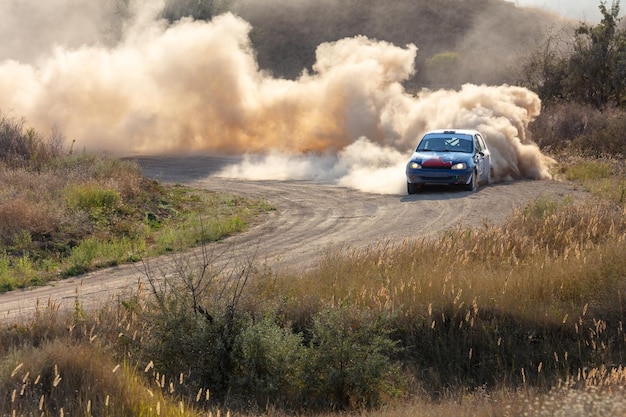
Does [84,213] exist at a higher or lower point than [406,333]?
higher

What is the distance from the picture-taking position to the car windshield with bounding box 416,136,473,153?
24.2 meters

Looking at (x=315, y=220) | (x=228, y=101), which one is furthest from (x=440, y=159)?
(x=228, y=101)

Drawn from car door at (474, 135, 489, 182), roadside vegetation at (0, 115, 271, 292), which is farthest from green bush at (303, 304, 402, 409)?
car door at (474, 135, 489, 182)

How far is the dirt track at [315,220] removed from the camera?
13391 mm

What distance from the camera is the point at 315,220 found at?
20.1 metres

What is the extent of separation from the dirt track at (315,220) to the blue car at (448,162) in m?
0.40

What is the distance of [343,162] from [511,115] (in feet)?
20.9

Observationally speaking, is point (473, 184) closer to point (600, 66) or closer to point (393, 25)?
point (600, 66)

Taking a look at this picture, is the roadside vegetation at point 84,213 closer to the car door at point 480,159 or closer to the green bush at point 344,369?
the green bush at point 344,369

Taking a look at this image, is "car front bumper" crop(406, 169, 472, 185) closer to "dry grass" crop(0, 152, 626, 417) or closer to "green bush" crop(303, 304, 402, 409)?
"dry grass" crop(0, 152, 626, 417)

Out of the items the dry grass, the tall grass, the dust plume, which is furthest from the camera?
the dust plume

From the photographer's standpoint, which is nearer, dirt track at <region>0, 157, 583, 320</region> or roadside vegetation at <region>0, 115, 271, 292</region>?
dirt track at <region>0, 157, 583, 320</region>

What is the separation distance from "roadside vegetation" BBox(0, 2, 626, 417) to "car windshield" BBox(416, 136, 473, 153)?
21.1 ft

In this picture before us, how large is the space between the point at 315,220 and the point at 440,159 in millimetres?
5021
